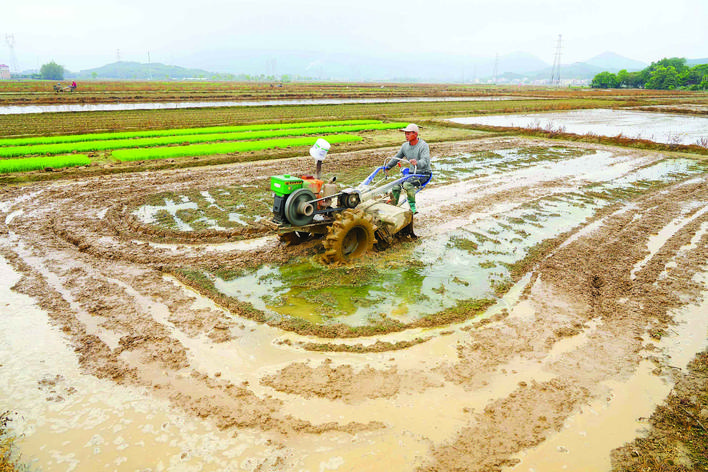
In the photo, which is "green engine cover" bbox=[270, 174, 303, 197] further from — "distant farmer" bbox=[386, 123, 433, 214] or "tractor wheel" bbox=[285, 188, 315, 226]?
"distant farmer" bbox=[386, 123, 433, 214]

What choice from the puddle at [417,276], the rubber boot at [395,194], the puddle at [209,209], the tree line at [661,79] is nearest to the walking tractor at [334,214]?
the rubber boot at [395,194]

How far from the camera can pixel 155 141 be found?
15930 millimetres

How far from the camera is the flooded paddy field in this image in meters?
3.46

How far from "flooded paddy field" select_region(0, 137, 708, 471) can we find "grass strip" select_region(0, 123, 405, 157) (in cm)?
518

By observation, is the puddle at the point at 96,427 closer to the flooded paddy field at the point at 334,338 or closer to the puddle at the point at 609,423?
the flooded paddy field at the point at 334,338

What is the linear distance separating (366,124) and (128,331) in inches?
792

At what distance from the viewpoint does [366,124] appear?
76.6 ft

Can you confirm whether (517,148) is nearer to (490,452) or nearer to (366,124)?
(366,124)

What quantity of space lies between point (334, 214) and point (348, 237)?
44 cm

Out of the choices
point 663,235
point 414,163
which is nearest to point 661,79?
point 663,235

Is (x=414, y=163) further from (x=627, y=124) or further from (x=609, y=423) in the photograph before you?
(x=627, y=124)

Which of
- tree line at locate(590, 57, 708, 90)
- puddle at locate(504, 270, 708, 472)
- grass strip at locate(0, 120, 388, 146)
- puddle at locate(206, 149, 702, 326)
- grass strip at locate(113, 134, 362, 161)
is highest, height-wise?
tree line at locate(590, 57, 708, 90)

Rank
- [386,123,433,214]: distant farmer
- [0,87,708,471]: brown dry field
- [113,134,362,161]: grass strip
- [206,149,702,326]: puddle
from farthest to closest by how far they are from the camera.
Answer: [113,134,362,161]: grass strip < [386,123,433,214]: distant farmer < [206,149,702,326]: puddle < [0,87,708,471]: brown dry field

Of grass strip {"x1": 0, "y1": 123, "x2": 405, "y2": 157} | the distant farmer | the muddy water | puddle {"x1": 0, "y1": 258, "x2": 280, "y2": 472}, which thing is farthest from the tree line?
puddle {"x1": 0, "y1": 258, "x2": 280, "y2": 472}
